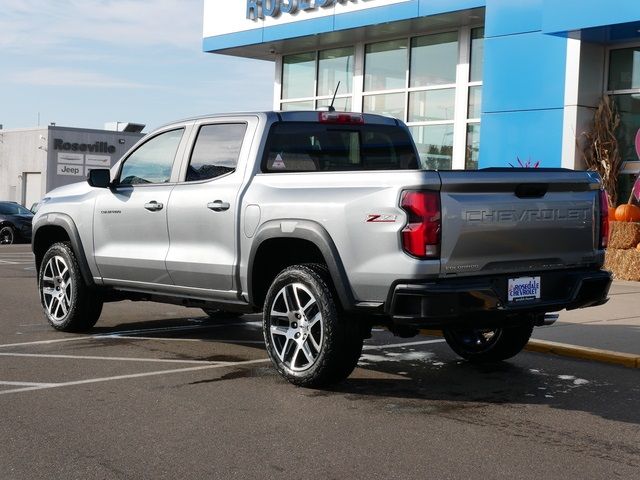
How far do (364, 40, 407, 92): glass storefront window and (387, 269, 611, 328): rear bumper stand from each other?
1590cm

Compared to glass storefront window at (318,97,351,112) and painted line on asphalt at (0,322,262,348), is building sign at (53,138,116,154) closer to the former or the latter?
glass storefront window at (318,97,351,112)

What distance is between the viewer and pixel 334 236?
649 cm

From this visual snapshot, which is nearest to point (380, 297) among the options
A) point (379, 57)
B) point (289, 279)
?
point (289, 279)

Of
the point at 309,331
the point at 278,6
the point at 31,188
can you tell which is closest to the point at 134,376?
the point at 309,331

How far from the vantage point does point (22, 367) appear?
7.52 meters

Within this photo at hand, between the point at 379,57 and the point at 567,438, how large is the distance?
18.0 m

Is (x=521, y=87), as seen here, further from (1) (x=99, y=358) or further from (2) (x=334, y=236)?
(2) (x=334, y=236)

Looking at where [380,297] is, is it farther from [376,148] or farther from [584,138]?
[584,138]

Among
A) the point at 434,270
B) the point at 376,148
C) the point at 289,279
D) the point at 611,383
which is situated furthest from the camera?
the point at 376,148

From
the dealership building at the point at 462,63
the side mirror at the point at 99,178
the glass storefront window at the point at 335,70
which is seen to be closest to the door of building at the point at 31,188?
the dealership building at the point at 462,63

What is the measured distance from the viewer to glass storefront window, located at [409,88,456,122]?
21000 mm

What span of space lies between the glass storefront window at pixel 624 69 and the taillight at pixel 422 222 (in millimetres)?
12084

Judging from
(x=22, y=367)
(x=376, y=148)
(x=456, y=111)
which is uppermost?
(x=456, y=111)

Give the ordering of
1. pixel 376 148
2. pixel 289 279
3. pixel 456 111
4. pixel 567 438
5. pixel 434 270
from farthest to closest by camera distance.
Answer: pixel 456 111, pixel 376 148, pixel 289 279, pixel 434 270, pixel 567 438
